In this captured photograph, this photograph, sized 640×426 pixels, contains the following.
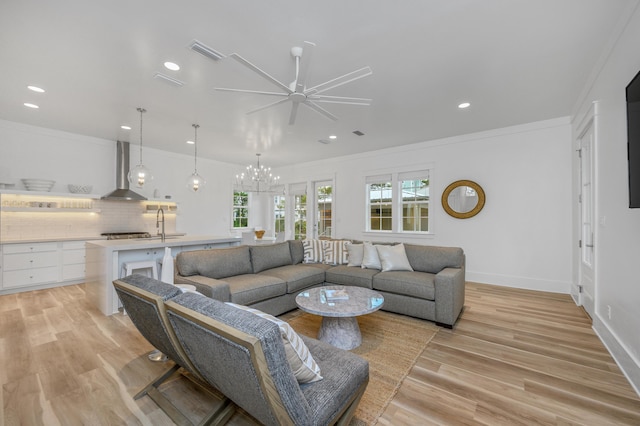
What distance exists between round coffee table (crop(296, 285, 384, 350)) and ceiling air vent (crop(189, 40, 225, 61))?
8.17 feet

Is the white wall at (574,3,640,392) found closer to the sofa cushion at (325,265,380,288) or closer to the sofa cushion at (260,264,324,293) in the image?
the sofa cushion at (325,265,380,288)

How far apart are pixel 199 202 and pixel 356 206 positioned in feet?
13.6

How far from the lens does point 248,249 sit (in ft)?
12.9

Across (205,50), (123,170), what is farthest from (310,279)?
(123,170)


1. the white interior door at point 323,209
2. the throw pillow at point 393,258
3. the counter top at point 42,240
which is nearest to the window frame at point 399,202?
the white interior door at point 323,209

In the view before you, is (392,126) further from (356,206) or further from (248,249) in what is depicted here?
(248,249)

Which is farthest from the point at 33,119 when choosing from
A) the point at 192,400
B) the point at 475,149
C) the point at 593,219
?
the point at 593,219

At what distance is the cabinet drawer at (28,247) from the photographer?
4277 mm

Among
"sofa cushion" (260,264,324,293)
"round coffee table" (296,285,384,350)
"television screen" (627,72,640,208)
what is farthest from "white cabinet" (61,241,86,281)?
"television screen" (627,72,640,208)

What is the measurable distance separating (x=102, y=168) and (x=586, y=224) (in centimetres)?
840

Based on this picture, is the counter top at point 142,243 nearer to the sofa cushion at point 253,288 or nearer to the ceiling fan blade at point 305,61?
the sofa cushion at point 253,288

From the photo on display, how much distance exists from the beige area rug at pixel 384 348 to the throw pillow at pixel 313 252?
1.14 metres

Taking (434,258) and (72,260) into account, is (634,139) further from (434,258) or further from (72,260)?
(72,260)

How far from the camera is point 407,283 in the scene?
3.31 meters
